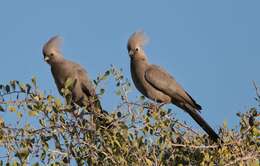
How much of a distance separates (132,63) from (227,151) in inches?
155

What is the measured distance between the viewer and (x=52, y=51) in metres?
8.88

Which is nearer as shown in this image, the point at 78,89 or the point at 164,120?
the point at 164,120

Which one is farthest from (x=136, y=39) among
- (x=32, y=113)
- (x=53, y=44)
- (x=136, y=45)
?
(x=32, y=113)

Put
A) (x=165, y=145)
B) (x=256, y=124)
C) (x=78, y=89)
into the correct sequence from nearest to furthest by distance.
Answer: (x=165, y=145) → (x=256, y=124) → (x=78, y=89)

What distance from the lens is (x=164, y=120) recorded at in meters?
5.58

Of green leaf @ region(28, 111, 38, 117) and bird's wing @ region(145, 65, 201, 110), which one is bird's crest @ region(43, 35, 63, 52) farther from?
green leaf @ region(28, 111, 38, 117)

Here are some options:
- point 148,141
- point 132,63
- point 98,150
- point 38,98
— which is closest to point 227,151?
point 148,141

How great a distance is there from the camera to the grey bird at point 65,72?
26.5 ft

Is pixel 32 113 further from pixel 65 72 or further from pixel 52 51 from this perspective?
pixel 52 51

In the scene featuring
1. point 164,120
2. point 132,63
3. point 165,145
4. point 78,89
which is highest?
point 132,63

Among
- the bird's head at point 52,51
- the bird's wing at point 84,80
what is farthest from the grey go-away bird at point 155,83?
the bird's head at point 52,51

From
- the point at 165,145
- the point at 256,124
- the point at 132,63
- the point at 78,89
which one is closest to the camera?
the point at 165,145

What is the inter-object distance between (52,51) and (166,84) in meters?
1.70

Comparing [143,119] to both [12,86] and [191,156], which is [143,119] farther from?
[12,86]
